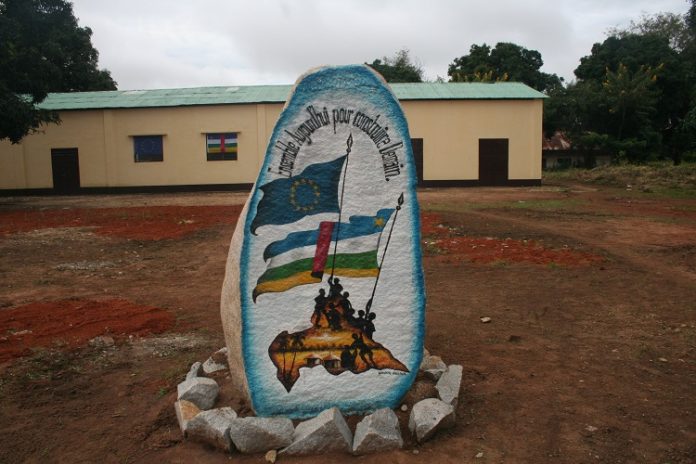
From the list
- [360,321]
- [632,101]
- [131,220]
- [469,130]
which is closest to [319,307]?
[360,321]

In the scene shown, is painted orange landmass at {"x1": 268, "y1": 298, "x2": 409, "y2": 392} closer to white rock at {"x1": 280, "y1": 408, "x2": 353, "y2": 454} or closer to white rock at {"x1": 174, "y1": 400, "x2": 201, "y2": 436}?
white rock at {"x1": 280, "y1": 408, "x2": 353, "y2": 454}

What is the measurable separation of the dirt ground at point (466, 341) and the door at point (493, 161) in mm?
12624

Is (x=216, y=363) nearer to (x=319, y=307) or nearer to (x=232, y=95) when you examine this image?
(x=319, y=307)

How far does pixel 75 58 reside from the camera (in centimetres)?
2986

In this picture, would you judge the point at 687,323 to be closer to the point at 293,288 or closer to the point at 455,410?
the point at 455,410

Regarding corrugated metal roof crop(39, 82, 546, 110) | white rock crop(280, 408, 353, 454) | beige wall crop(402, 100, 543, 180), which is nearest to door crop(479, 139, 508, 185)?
beige wall crop(402, 100, 543, 180)

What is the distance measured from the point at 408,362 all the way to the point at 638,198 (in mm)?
16622

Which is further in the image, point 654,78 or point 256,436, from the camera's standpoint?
point 654,78

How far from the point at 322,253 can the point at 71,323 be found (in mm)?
3251

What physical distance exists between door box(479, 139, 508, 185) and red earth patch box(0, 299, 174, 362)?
62.9 feet

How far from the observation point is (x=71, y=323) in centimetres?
534

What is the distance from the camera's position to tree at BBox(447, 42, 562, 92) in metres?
38.5

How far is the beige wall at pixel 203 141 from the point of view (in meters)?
22.8

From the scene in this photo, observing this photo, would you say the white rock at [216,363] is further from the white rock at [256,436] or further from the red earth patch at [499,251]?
the red earth patch at [499,251]
